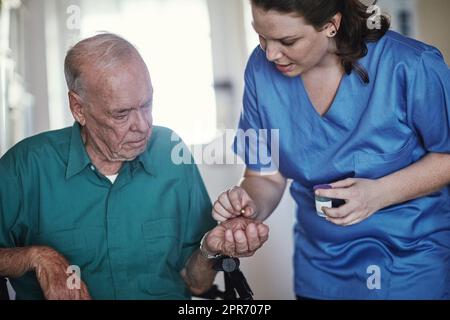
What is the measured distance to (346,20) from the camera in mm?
1056

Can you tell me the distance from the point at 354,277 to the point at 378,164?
10.9 inches

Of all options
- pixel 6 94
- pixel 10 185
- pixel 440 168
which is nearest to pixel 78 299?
pixel 10 185

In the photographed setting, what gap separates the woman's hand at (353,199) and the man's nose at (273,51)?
0.96 ft

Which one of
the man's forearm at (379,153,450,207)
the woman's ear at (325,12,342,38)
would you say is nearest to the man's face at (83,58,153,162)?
the woman's ear at (325,12,342,38)

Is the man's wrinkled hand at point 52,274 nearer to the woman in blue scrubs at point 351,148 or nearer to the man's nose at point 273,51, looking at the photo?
the woman in blue scrubs at point 351,148

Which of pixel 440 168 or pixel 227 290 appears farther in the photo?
pixel 227 290

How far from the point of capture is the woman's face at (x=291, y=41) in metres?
1.01

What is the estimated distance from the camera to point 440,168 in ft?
3.56

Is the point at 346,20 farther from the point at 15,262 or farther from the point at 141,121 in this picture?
the point at 15,262

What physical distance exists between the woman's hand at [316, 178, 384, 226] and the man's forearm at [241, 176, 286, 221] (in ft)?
0.53

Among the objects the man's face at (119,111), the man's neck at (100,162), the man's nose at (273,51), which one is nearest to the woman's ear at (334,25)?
the man's nose at (273,51)

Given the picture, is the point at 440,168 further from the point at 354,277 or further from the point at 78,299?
the point at 78,299

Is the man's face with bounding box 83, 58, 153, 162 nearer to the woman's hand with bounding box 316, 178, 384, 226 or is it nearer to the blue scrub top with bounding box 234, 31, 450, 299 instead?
the blue scrub top with bounding box 234, 31, 450, 299

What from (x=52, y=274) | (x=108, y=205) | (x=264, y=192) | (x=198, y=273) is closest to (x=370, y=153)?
(x=264, y=192)
